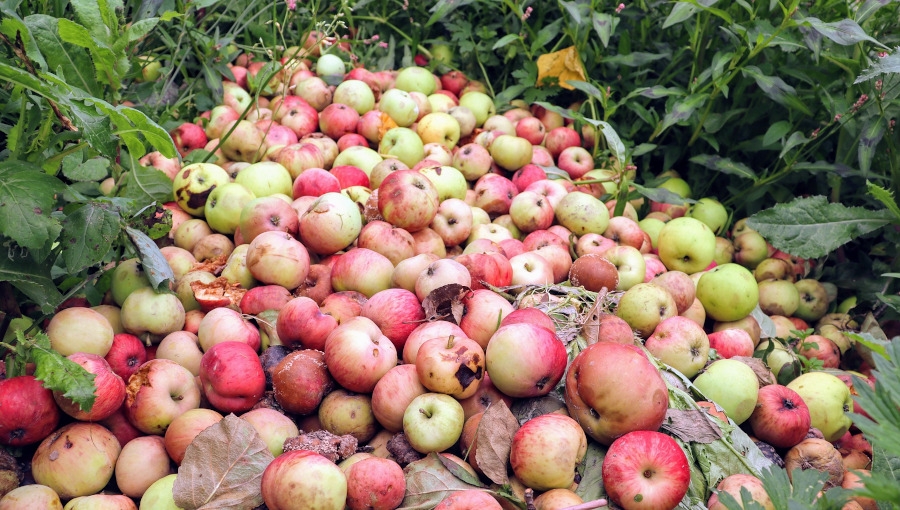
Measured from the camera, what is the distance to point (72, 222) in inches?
106

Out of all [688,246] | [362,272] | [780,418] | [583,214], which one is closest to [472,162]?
[583,214]

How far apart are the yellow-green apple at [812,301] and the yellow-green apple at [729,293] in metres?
0.69

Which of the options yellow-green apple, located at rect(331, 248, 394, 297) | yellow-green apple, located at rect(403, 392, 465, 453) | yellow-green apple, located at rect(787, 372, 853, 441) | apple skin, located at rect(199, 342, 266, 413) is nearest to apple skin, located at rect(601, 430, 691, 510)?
yellow-green apple, located at rect(403, 392, 465, 453)

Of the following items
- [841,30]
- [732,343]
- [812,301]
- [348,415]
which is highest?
[841,30]

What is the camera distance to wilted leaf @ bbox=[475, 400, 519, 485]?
→ 2.29 metres

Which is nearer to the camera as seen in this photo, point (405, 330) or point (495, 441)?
point (495, 441)

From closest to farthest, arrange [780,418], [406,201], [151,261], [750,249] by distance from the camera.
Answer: [780,418]
[151,261]
[406,201]
[750,249]

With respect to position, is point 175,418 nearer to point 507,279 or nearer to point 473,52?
point 507,279

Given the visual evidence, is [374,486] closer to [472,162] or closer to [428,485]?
[428,485]

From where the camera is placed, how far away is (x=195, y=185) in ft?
12.7

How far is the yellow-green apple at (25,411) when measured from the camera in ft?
7.59

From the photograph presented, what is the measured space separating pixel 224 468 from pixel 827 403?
102 inches

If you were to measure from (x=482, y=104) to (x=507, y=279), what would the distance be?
2394 millimetres

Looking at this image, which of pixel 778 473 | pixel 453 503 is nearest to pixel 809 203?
pixel 778 473
